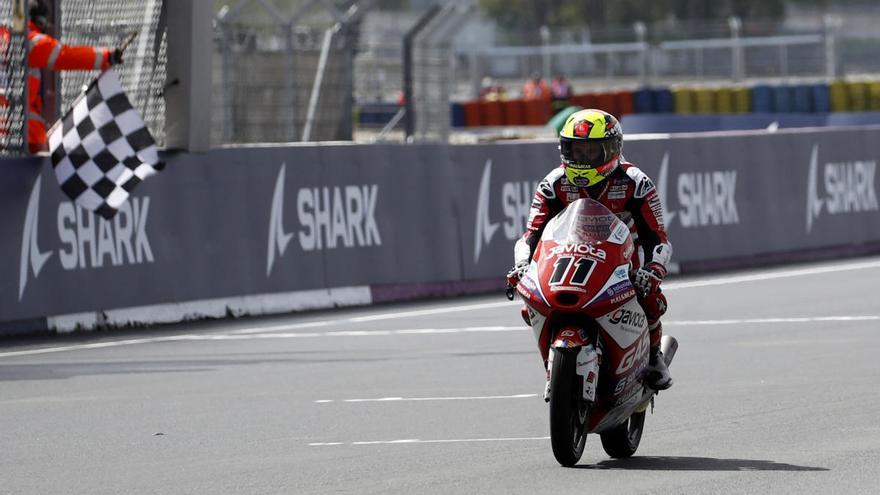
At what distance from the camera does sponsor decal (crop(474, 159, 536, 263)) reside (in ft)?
55.4

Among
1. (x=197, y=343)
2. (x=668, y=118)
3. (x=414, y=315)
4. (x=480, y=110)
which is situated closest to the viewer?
(x=197, y=343)

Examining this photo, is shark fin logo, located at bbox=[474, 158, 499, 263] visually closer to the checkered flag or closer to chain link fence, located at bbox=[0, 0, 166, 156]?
chain link fence, located at bbox=[0, 0, 166, 156]

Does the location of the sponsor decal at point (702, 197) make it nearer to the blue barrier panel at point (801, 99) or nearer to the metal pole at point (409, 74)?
the metal pole at point (409, 74)

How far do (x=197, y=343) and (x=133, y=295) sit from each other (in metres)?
1.20

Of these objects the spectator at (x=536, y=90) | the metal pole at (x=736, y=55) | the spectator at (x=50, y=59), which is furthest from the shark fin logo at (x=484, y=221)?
the spectator at (x=536, y=90)

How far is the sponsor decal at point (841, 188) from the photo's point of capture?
66.3 feet

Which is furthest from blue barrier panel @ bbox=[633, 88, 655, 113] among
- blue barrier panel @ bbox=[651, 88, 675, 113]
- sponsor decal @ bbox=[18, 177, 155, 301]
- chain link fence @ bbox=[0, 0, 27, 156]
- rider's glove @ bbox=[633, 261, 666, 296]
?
rider's glove @ bbox=[633, 261, 666, 296]

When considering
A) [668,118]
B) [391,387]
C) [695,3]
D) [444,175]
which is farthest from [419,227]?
[695,3]

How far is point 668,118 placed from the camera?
1458 inches

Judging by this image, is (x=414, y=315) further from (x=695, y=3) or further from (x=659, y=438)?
(x=695, y=3)

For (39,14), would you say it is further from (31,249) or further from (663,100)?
(663,100)

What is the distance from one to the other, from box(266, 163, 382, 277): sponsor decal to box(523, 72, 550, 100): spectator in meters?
25.7

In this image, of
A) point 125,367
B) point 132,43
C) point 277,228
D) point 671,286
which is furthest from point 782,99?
point 125,367

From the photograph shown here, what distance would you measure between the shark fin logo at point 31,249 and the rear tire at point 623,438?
21.6 ft
